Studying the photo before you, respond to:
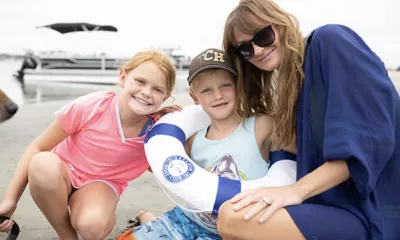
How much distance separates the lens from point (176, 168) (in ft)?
6.95

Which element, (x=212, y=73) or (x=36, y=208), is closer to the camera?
(x=212, y=73)

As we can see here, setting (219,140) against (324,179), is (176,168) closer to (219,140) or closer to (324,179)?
(219,140)

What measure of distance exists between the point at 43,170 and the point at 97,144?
38 centimetres

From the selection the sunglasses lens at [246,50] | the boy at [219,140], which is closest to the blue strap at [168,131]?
the boy at [219,140]

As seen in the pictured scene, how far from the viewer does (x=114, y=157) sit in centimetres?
263

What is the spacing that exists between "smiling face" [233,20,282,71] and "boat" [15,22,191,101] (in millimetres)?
26150

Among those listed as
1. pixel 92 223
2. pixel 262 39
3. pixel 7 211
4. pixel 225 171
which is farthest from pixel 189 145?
pixel 7 211

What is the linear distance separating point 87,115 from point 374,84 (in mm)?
1702

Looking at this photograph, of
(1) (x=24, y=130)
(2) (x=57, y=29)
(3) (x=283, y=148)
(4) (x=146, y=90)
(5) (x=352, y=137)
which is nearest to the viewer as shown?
(5) (x=352, y=137)

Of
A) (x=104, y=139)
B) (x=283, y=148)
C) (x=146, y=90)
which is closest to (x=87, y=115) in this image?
(x=104, y=139)

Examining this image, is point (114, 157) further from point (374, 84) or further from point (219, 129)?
point (374, 84)

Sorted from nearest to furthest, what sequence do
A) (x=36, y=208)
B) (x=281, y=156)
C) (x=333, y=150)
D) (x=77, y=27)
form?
(x=333, y=150), (x=281, y=156), (x=36, y=208), (x=77, y=27)

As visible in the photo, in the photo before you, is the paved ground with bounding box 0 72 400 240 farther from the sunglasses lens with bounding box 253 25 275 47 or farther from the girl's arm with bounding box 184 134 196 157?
the sunglasses lens with bounding box 253 25 275 47

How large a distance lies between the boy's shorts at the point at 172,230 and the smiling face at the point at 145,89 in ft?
2.14
